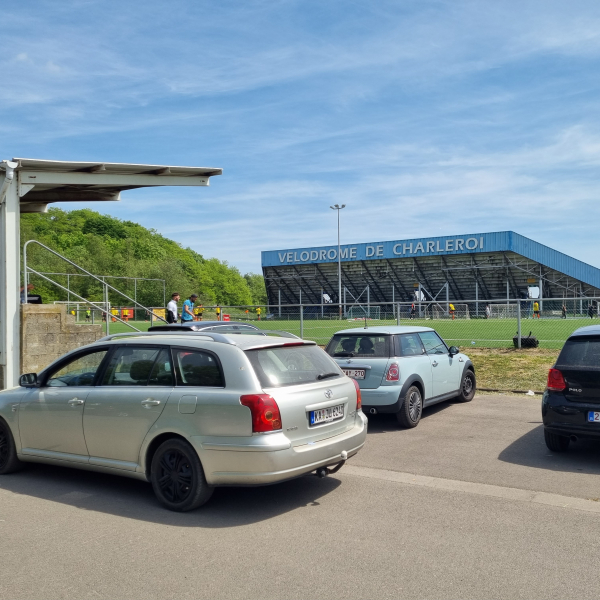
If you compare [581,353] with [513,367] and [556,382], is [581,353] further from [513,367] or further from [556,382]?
[513,367]

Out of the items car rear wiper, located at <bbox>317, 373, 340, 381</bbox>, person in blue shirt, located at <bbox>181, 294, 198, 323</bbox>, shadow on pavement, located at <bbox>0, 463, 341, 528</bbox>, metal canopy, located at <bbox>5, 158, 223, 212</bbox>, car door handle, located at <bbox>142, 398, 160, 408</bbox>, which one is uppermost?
metal canopy, located at <bbox>5, 158, 223, 212</bbox>

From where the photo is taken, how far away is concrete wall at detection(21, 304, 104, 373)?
41.6ft

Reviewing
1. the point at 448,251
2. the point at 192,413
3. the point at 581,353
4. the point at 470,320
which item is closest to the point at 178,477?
the point at 192,413

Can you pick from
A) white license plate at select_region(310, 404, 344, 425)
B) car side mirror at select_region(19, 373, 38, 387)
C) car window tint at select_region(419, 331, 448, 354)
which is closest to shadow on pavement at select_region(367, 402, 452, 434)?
car window tint at select_region(419, 331, 448, 354)

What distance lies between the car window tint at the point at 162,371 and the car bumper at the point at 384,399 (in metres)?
4.07

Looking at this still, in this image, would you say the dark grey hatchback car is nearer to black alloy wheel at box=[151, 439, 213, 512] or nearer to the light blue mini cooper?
the light blue mini cooper

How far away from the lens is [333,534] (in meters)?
5.10

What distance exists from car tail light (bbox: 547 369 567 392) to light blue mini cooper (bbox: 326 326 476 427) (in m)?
2.36

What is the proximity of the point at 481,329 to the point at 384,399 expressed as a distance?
16110mm

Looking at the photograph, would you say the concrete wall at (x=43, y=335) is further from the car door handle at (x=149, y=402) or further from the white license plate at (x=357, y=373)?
the car door handle at (x=149, y=402)

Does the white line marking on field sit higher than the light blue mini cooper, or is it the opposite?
the light blue mini cooper

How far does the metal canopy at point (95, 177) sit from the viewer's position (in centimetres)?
1214

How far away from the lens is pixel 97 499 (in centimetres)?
621

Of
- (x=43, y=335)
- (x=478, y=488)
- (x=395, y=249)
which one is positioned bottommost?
(x=478, y=488)
